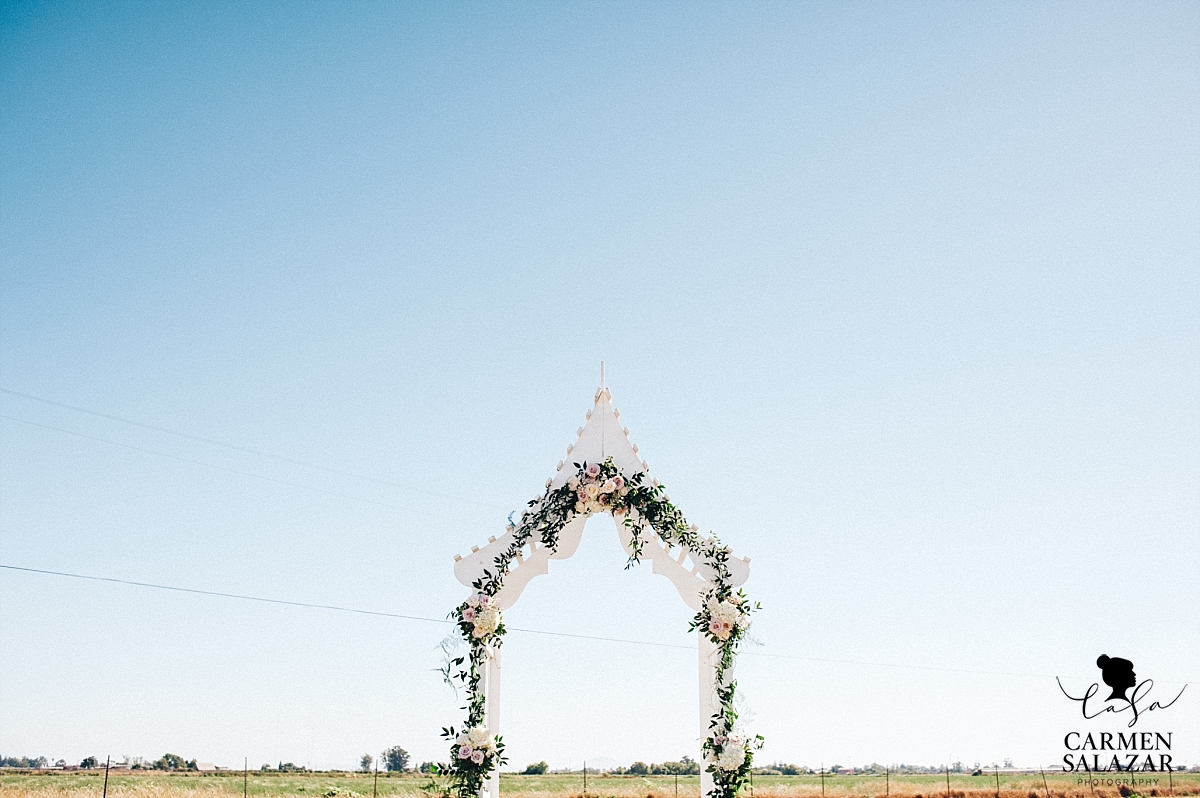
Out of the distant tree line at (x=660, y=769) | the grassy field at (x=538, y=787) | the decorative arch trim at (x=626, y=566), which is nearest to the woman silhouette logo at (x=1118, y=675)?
the decorative arch trim at (x=626, y=566)

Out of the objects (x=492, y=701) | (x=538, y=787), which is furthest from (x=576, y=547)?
(x=538, y=787)

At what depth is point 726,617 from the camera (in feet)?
28.9

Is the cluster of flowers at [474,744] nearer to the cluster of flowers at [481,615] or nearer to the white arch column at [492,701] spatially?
the white arch column at [492,701]

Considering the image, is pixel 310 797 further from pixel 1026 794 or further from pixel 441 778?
pixel 441 778

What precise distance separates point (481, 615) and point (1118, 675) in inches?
318

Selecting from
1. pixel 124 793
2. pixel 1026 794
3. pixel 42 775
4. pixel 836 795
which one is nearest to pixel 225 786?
pixel 42 775

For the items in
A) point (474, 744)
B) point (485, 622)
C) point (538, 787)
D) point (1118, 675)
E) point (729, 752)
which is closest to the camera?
point (729, 752)

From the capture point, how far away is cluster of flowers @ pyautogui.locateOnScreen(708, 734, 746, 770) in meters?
8.59

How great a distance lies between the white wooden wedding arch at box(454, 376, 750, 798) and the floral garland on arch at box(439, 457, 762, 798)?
0.17ft

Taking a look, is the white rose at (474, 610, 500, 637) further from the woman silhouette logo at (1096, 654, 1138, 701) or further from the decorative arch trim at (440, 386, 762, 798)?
the woman silhouette logo at (1096, 654, 1138, 701)

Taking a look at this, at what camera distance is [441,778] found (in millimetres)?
9008

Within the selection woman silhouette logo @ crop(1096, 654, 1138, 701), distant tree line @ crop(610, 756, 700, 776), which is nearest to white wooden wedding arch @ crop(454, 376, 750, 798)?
woman silhouette logo @ crop(1096, 654, 1138, 701)

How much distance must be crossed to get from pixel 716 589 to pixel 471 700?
2.24 m

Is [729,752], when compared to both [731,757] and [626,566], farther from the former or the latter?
[626,566]
